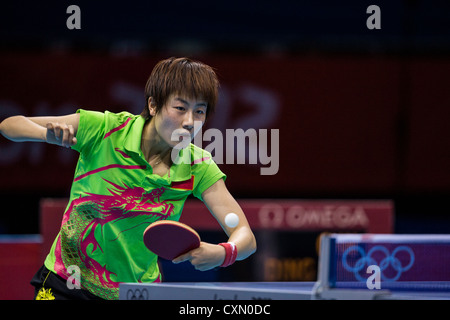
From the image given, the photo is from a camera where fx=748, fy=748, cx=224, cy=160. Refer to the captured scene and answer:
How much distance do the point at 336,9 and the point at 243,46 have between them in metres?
0.90

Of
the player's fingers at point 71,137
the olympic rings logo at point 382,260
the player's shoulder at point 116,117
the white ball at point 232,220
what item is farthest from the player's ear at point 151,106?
the olympic rings logo at point 382,260

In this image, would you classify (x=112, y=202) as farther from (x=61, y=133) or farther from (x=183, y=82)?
(x=183, y=82)

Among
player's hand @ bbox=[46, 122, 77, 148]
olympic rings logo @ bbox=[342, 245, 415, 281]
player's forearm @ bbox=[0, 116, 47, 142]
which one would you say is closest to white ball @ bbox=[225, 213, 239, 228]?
player's hand @ bbox=[46, 122, 77, 148]

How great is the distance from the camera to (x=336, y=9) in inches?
267

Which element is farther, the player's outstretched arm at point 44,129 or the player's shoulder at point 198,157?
the player's shoulder at point 198,157

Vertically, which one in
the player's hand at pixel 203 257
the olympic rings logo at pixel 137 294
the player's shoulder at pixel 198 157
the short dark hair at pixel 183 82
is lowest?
the olympic rings logo at pixel 137 294

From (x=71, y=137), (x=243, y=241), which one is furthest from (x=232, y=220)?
(x=71, y=137)

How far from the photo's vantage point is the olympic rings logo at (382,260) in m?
4.60

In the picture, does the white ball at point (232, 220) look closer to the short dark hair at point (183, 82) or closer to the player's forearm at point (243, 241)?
the player's forearm at point (243, 241)

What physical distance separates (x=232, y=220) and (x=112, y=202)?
492mm

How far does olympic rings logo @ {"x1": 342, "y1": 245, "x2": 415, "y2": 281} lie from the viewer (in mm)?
4598

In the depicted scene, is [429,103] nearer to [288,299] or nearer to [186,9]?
[186,9]

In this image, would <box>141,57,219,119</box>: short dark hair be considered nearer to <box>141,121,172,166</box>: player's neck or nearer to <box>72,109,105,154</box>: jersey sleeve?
<box>141,121,172,166</box>: player's neck

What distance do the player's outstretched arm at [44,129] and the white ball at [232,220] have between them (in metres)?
0.67
